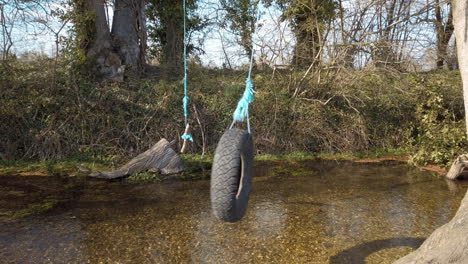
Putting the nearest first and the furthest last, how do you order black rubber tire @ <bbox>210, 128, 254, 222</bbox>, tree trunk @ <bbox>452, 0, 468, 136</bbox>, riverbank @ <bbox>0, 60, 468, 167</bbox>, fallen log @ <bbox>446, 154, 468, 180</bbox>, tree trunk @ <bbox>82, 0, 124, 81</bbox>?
black rubber tire @ <bbox>210, 128, 254, 222</bbox> < tree trunk @ <bbox>452, 0, 468, 136</bbox> < fallen log @ <bbox>446, 154, 468, 180</bbox> < riverbank @ <bbox>0, 60, 468, 167</bbox> < tree trunk @ <bbox>82, 0, 124, 81</bbox>

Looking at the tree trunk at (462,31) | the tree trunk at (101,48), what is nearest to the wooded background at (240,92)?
the tree trunk at (101,48)

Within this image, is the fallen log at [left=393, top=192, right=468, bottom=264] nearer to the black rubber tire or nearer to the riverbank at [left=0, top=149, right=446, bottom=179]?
the black rubber tire

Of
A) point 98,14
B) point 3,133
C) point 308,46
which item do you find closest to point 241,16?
point 308,46

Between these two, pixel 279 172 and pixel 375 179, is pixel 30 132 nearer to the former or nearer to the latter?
pixel 279 172

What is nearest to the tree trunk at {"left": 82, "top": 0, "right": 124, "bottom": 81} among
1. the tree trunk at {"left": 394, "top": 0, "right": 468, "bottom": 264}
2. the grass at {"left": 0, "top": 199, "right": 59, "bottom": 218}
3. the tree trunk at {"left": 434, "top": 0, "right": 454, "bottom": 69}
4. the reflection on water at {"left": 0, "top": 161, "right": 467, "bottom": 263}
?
the reflection on water at {"left": 0, "top": 161, "right": 467, "bottom": 263}

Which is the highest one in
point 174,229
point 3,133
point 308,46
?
point 308,46

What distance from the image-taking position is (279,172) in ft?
24.1

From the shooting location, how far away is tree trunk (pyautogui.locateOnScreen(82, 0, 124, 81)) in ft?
29.8

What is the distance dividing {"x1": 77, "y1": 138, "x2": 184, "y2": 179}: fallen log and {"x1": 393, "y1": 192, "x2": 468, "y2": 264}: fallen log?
4848mm

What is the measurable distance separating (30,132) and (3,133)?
2.10ft

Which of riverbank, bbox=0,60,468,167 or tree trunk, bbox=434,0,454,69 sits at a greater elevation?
tree trunk, bbox=434,0,454,69

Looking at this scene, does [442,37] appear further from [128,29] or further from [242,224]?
[242,224]

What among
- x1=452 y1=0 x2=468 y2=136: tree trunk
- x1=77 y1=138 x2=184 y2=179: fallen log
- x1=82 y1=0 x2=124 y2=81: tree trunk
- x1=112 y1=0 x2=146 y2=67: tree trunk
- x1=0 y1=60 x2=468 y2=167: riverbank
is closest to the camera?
x1=452 y1=0 x2=468 y2=136: tree trunk

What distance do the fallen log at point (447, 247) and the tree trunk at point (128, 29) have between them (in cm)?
833
